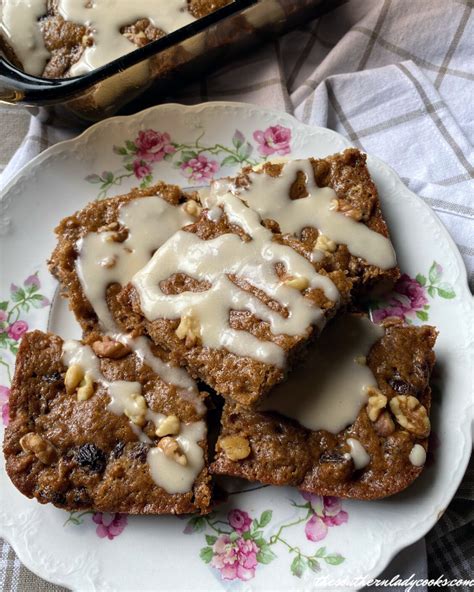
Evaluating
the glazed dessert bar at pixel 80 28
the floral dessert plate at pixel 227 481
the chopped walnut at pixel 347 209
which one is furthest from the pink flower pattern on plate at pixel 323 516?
the glazed dessert bar at pixel 80 28

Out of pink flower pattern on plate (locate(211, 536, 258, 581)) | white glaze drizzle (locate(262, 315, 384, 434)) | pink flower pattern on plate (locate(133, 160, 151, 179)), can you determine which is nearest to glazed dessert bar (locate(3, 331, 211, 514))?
pink flower pattern on plate (locate(211, 536, 258, 581))

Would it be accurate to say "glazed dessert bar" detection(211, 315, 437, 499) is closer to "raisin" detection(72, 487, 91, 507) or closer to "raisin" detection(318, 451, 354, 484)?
"raisin" detection(318, 451, 354, 484)

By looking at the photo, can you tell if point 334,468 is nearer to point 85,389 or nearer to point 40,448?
point 85,389

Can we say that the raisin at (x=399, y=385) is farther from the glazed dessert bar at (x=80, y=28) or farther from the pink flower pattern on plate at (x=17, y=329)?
the glazed dessert bar at (x=80, y=28)

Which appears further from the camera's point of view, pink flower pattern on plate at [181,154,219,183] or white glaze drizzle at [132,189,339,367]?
pink flower pattern on plate at [181,154,219,183]

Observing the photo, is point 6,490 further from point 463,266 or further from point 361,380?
point 463,266
